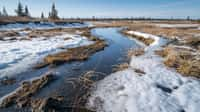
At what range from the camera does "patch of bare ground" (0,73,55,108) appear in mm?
7375

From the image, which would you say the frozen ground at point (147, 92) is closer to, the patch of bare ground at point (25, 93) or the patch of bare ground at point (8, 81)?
the patch of bare ground at point (25, 93)

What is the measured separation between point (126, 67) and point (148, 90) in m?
4.20

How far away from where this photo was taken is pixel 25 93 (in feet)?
27.1

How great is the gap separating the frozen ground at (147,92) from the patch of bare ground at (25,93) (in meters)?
2.69

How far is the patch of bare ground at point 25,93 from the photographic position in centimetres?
738

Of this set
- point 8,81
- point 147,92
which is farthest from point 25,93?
point 147,92

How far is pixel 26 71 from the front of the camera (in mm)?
11500

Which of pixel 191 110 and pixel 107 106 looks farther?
pixel 107 106

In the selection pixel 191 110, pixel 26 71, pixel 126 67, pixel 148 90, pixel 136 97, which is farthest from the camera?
pixel 126 67

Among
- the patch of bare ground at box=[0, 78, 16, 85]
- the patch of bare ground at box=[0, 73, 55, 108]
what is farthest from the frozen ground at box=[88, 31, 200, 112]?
the patch of bare ground at box=[0, 78, 16, 85]

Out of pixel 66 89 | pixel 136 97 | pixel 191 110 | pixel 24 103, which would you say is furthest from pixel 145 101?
pixel 24 103

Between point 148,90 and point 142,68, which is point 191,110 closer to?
point 148,90

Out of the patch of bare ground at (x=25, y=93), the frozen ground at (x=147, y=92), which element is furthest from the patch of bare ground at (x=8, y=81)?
the frozen ground at (x=147, y=92)

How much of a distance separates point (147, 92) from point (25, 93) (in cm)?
548
